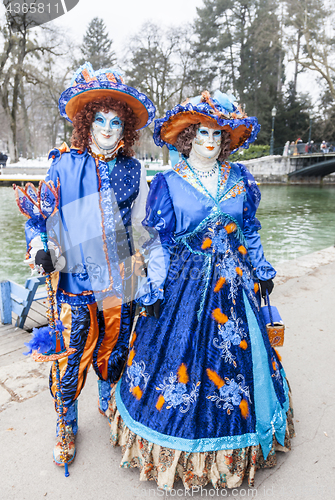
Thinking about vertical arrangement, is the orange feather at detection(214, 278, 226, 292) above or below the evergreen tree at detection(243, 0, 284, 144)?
below

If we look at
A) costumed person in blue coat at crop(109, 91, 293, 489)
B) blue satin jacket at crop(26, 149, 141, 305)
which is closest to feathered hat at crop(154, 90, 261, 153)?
costumed person in blue coat at crop(109, 91, 293, 489)

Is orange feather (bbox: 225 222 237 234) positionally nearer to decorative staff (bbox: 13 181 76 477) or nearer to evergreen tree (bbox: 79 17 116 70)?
decorative staff (bbox: 13 181 76 477)

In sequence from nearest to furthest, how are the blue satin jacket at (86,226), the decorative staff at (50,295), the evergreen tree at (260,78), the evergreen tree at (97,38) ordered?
1. the decorative staff at (50,295)
2. the blue satin jacket at (86,226)
3. the evergreen tree at (260,78)
4. the evergreen tree at (97,38)

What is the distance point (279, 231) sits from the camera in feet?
33.0

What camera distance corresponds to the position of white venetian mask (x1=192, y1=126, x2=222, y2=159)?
6.40 ft

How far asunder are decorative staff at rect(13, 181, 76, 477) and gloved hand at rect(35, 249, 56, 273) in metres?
0.03

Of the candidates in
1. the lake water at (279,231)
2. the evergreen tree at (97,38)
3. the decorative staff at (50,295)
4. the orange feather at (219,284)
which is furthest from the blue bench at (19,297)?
the evergreen tree at (97,38)

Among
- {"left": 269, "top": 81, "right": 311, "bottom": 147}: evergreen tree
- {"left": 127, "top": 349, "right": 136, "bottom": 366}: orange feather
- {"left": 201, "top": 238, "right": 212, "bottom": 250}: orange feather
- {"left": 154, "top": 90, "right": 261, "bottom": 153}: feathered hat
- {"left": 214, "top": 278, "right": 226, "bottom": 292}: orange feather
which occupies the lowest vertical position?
{"left": 127, "top": 349, "right": 136, "bottom": 366}: orange feather

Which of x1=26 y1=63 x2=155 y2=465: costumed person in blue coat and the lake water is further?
the lake water

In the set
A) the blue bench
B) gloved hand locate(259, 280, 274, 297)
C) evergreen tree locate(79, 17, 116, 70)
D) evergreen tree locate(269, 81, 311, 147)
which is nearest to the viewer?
gloved hand locate(259, 280, 274, 297)

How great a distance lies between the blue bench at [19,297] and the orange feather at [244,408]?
7.62 ft

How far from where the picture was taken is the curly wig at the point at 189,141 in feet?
6.57

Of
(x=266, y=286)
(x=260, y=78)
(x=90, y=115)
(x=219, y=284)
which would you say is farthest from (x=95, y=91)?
(x=260, y=78)

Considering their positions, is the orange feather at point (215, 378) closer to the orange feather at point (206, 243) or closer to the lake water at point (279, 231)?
the orange feather at point (206, 243)
